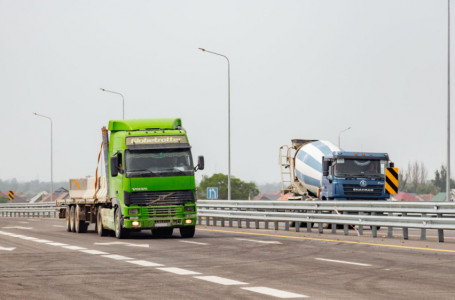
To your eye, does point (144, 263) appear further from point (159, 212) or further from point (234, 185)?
point (234, 185)

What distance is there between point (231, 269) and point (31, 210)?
5121cm

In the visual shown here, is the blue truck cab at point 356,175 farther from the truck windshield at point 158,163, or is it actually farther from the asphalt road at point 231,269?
the asphalt road at point 231,269

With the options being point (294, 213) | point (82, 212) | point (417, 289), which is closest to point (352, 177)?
point (294, 213)

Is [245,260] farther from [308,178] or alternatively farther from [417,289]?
[308,178]

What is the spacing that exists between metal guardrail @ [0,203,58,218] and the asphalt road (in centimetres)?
3786

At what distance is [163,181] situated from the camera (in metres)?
24.9

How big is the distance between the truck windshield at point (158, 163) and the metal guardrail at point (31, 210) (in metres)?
Answer: 33.7

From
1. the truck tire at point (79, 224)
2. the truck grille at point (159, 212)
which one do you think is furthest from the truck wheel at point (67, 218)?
the truck grille at point (159, 212)

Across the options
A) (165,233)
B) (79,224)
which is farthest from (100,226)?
(79,224)

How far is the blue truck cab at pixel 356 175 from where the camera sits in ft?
108

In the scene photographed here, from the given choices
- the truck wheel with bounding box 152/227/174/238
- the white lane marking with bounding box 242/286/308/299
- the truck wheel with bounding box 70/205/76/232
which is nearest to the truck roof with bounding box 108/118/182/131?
the truck wheel with bounding box 152/227/174/238

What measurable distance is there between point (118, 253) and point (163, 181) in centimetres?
625

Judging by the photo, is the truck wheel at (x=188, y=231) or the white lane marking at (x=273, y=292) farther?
the truck wheel at (x=188, y=231)

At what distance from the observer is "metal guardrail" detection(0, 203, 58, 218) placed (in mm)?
60000
